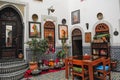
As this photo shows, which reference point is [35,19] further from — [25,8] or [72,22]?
[72,22]

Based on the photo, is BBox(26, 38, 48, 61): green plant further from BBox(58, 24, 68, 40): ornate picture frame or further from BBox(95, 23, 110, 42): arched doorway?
BBox(95, 23, 110, 42): arched doorway

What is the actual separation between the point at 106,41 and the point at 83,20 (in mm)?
1922

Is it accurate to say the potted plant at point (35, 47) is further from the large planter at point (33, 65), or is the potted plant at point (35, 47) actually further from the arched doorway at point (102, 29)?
the arched doorway at point (102, 29)

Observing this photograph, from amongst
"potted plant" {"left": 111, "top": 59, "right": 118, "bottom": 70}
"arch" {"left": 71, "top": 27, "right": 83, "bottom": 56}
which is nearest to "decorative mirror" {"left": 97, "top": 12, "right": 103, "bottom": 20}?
"arch" {"left": 71, "top": 27, "right": 83, "bottom": 56}

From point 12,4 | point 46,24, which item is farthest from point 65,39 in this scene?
point 12,4

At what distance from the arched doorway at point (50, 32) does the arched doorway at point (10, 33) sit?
1.25 m

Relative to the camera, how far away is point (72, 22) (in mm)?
7938

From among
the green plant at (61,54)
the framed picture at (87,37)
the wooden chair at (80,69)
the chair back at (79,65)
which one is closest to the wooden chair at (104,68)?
the wooden chair at (80,69)

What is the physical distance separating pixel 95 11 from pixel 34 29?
2.99 m

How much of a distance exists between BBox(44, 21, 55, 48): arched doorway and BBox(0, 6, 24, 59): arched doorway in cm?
125

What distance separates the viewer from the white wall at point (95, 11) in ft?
19.5

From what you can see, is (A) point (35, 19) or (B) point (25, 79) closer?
(B) point (25, 79)

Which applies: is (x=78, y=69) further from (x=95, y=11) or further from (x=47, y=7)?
(x=47, y=7)

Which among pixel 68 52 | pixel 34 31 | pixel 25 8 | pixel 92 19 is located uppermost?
pixel 25 8
